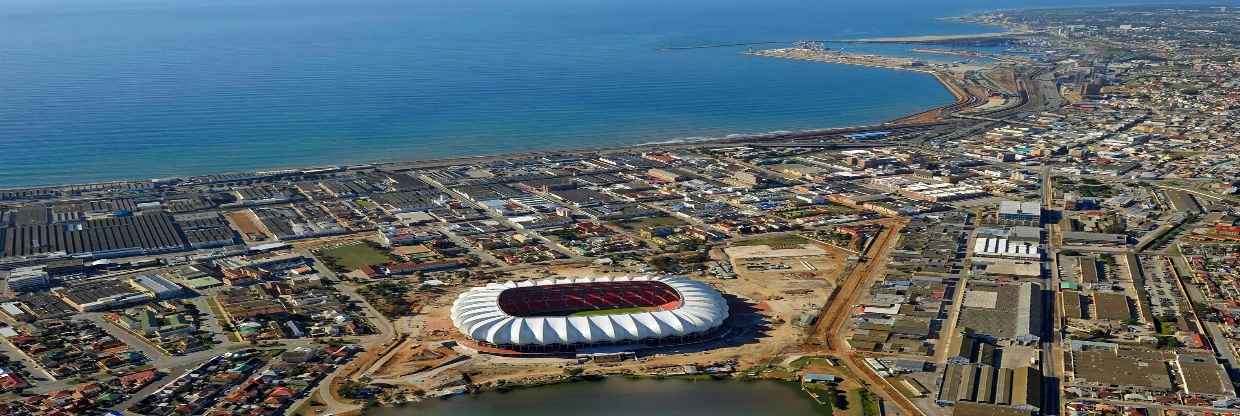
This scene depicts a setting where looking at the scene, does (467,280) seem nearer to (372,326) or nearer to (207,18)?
(372,326)

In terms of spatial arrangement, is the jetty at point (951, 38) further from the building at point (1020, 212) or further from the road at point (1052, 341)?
the road at point (1052, 341)

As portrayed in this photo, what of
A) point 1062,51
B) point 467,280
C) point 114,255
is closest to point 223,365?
point 467,280

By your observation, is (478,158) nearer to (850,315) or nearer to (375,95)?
(375,95)

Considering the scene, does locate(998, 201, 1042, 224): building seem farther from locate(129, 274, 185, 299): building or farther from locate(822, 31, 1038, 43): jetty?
locate(822, 31, 1038, 43): jetty

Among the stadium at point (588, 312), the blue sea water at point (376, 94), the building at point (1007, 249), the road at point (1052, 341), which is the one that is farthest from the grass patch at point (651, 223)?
the blue sea water at point (376, 94)

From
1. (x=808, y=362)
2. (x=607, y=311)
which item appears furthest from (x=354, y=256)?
(x=808, y=362)

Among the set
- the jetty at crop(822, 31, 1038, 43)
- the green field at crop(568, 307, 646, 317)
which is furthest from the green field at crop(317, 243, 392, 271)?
the jetty at crop(822, 31, 1038, 43)
